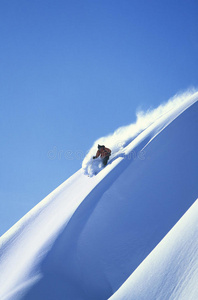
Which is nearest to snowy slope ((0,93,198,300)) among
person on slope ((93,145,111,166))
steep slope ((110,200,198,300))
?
person on slope ((93,145,111,166))

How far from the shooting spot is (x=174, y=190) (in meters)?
4.47

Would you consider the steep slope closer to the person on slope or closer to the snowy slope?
the snowy slope

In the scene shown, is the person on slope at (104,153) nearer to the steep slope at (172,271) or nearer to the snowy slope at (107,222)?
the snowy slope at (107,222)

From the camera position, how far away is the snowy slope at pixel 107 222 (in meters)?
3.36

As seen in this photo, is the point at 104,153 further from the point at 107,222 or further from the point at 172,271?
the point at 172,271

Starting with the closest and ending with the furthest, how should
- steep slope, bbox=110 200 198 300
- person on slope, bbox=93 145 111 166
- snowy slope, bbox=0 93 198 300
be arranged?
steep slope, bbox=110 200 198 300, snowy slope, bbox=0 93 198 300, person on slope, bbox=93 145 111 166

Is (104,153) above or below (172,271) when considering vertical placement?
above

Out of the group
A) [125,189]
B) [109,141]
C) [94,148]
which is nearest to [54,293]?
[125,189]

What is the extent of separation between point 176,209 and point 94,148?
2.86 m

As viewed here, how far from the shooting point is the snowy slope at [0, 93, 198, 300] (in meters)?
3.36

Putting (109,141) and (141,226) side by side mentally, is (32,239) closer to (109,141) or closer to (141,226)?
(141,226)

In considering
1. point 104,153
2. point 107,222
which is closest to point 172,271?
point 107,222

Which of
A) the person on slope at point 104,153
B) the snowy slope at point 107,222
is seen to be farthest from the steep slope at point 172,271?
the person on slope at point 104,153

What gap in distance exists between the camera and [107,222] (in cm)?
425
